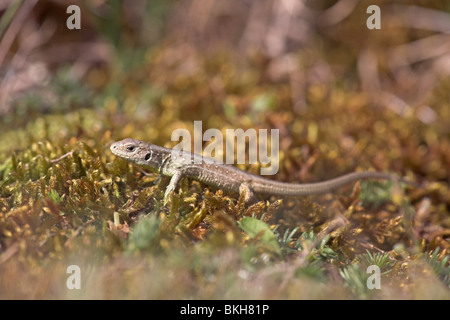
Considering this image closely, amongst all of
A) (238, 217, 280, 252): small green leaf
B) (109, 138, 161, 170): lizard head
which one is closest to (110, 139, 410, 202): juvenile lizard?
(109, 138, 161, 170): lizard head

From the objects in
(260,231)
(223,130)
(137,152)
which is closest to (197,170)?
(137,152)

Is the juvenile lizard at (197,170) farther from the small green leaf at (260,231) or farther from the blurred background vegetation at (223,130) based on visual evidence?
the small green leaf at (260,231)

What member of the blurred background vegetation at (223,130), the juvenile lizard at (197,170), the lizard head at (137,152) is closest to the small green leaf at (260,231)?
the blurred background vegetation at (223,130)

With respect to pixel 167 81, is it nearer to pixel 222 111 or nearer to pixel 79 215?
pixel 222 111

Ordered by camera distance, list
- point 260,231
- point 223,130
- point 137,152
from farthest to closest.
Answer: point 223,130, point 137,152, point 260,231

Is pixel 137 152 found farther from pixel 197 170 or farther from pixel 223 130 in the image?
pixel 223 130
